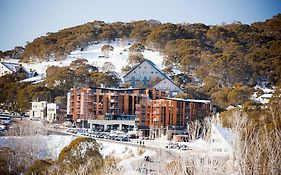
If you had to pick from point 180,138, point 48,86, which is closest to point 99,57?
point 48,86

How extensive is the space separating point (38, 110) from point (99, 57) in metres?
9.49

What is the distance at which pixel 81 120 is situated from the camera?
14695 mm

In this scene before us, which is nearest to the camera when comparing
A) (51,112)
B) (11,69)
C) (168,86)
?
(51,112)

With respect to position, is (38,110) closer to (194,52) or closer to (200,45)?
(194,52)

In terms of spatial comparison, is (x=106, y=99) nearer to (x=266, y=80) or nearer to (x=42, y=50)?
(x=266, y=80)

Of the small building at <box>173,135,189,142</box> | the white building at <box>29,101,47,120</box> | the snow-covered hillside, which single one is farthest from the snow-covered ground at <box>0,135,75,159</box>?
the snow-covered hillside

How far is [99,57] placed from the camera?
24.2 m

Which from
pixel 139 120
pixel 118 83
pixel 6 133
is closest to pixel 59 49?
pixel 118 83

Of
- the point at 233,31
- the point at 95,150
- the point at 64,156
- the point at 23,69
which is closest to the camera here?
the point at 64,156

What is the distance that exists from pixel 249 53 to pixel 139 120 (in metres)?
8.08

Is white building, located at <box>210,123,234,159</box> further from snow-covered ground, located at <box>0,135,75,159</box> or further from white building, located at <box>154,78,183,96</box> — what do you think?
white building, located at <box>154,78,183,96</box>

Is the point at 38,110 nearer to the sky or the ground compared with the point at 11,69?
nearer to the ground

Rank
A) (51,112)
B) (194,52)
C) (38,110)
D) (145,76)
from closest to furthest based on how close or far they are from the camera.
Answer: (38,110) → (51,112) → (145,76) → (194,52)

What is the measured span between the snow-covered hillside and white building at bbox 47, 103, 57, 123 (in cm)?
696
